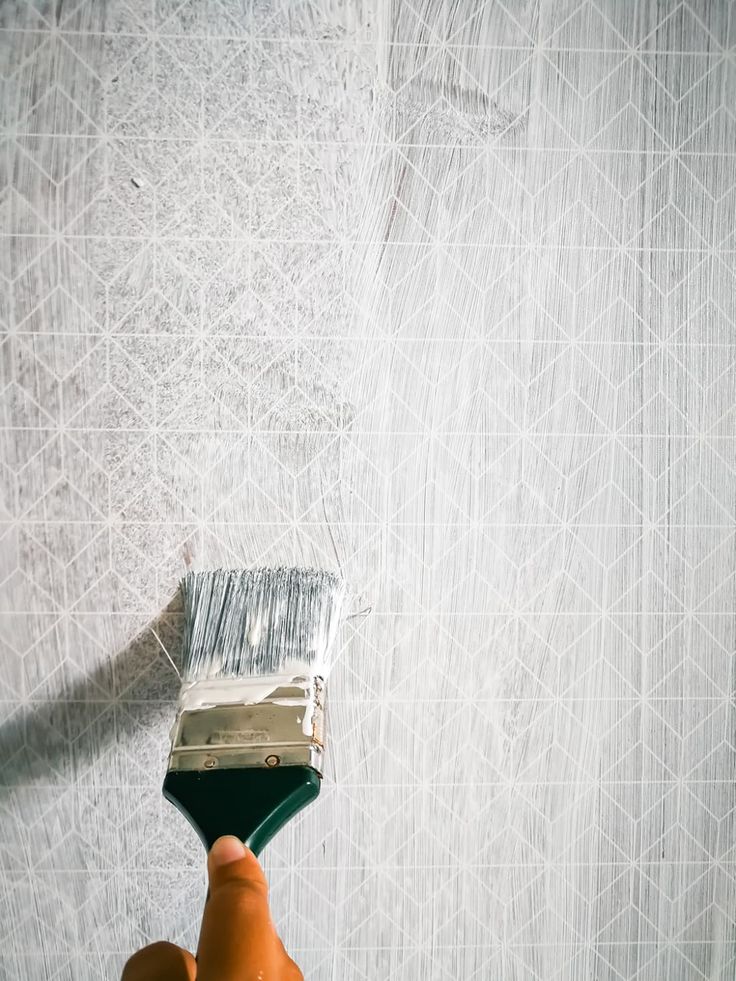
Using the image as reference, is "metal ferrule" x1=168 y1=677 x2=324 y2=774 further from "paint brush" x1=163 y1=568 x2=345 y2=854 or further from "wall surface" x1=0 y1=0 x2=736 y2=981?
"wall surface" x1=0 y1=0 x2=736 y2=981

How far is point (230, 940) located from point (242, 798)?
0.17 meters

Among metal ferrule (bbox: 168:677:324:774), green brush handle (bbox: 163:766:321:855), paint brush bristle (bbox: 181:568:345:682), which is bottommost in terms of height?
green brush handle (bbox: 163:766:321:855)

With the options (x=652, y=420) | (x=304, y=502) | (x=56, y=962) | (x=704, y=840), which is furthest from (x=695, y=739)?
(x=56, y=962)

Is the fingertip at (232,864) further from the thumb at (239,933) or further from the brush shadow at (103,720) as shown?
the brush shadow at (103,720)

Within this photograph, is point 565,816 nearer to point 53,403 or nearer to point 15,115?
point 53,403

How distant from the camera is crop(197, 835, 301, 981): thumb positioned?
1.41 ft

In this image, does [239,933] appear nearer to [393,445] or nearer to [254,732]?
[254,732]

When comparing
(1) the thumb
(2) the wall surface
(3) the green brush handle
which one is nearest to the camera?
(1) the thumb

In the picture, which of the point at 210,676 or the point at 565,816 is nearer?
the point at 210,676

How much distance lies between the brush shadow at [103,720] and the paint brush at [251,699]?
93 mm

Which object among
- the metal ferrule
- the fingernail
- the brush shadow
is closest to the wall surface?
the brush shadow

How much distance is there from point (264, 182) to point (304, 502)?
294 mm

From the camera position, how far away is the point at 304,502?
766 millimetres

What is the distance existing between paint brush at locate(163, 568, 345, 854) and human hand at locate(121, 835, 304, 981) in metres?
0.07
